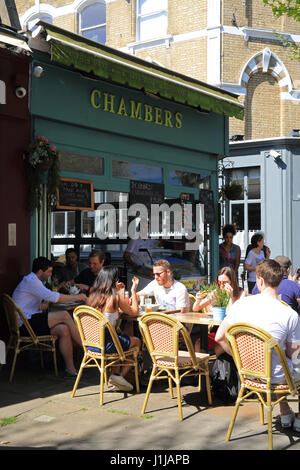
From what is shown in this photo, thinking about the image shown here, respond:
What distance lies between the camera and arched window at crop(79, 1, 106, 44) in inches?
747

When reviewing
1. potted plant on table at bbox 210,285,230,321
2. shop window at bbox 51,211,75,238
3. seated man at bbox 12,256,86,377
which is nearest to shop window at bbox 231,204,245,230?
shop window at bbox 51,211,75,238

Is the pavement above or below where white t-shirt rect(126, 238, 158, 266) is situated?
below

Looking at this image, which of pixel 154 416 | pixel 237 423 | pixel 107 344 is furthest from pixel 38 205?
pixel 237 423

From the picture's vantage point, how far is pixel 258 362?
14.7 ft

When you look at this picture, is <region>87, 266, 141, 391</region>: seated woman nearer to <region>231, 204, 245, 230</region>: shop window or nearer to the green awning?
the green awning

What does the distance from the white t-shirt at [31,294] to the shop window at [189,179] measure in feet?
12.8

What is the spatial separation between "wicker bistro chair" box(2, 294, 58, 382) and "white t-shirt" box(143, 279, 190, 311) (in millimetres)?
1391

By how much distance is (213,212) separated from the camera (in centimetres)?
1102

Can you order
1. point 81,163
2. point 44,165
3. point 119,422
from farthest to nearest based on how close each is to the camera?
point 81,163
point 44,165
point 119,422

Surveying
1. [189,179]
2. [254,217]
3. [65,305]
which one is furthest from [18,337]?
[254,217]

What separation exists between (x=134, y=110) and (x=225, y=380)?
4.89m

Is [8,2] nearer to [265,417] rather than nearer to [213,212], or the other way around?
[213,212]

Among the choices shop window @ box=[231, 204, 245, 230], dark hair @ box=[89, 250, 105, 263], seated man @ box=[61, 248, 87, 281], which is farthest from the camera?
shop window @ box=[231, 204, 245, 230]

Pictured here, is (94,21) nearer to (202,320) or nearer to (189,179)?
(189,179)
